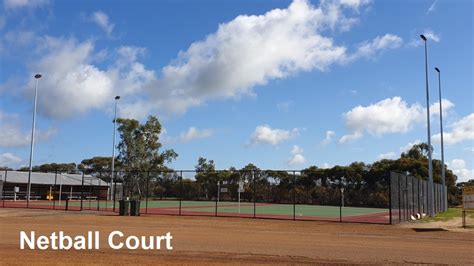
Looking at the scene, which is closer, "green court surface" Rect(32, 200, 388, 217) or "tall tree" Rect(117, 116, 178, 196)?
"green court surface" Rect(32, 200, 388, 217)

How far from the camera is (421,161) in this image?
3019 inches

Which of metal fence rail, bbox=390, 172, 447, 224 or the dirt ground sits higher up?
metal fence rail, bbox=390, 172, 447, 224

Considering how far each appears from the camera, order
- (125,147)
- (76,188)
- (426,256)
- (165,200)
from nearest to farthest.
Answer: (426,256), (165,200), (76,188), (125,147)

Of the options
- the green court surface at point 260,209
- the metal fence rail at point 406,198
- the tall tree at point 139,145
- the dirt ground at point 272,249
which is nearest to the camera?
the dirt ground at point 272,249

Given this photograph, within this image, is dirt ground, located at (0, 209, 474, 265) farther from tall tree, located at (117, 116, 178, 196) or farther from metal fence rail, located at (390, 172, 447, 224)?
tall tree, located at (117, 116, 178, 196)

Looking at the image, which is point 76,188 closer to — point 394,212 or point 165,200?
point 165,200

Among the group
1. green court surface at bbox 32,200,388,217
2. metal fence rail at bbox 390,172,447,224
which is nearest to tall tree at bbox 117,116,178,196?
green court surface at bbox 32,200,388,217

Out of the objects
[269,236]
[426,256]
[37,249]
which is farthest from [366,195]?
[37,249]

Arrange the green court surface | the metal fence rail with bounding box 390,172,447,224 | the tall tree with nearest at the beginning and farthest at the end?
the metal fence rail with bounding box 390,172,447,224
the green court surface
the tall tree

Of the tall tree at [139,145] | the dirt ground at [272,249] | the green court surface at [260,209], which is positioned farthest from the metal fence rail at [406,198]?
the tall tree at [139,145]

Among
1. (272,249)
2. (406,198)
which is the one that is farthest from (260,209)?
(272,249)

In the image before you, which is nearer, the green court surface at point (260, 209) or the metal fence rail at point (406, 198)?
the metal fence rail at point (406, 198)

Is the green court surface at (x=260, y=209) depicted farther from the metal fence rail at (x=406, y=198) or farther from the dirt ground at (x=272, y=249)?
the dirt ground at (x=272, y=249)

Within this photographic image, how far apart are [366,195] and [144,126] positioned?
33677 mm
